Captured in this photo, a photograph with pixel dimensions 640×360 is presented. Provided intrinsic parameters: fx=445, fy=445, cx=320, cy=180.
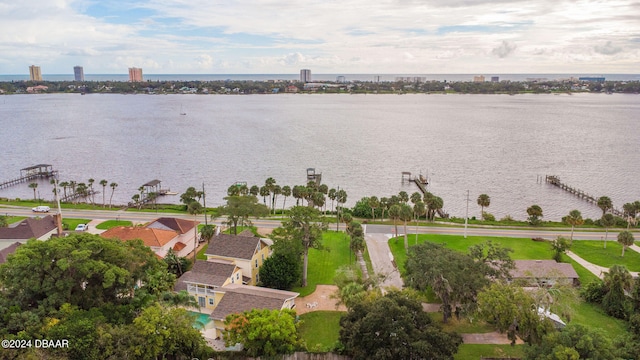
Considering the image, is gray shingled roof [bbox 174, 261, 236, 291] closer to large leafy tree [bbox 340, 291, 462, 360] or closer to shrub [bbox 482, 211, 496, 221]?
large leafy tree [bbox 340, 291, 462, 360]

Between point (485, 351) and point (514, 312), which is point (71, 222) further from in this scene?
point (514, 312)

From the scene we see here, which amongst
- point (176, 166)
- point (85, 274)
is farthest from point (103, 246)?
point (176, 166)

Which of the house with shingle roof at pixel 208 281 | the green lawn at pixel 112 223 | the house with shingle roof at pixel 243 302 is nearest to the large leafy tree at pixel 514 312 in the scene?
the house with shingle roof at pixel 243 302

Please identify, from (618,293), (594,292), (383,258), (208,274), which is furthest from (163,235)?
(618,293)

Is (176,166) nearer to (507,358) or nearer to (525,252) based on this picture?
(525,252)

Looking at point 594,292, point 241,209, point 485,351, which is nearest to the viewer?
point 485,351

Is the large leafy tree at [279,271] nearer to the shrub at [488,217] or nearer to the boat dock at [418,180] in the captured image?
the shrub at [488,217]
